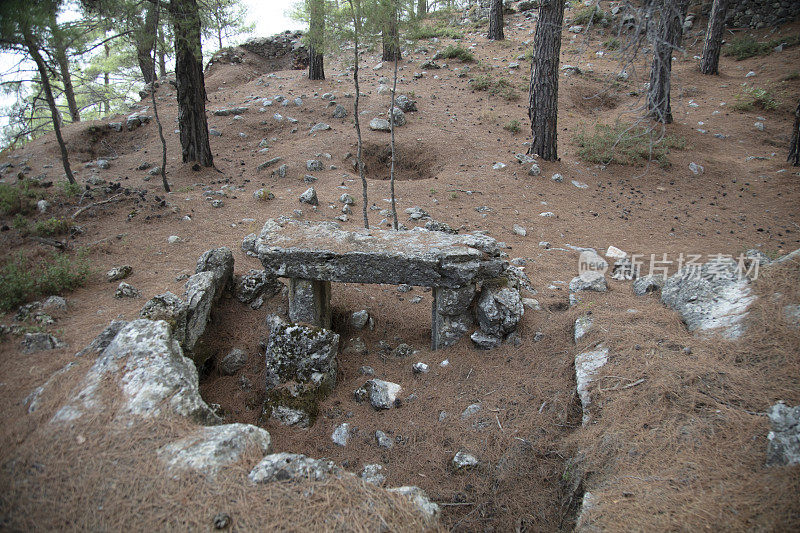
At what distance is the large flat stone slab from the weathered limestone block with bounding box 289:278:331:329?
179 millimetres

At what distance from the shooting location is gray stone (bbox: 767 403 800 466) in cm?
235

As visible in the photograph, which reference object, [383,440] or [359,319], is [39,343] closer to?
[359,319]

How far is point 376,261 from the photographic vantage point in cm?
447

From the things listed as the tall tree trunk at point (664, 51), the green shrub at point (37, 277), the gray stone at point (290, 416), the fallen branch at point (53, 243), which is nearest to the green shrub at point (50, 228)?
the fallen branch at point (53, 243)

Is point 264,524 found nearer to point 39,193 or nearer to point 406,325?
point 406,325

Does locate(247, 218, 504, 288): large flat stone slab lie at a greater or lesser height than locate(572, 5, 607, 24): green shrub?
lesser

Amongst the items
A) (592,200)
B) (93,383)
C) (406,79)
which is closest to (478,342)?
(93,383)

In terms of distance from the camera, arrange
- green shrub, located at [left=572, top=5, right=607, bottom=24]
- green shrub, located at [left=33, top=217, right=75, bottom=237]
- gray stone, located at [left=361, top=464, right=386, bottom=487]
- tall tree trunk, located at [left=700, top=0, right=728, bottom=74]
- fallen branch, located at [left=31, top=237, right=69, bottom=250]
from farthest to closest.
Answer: green shrub, located at [left=572, top=5, right=607, bottom=24], tall tree trunk, located at [left=700, top=0, right=728, bottom=74], green shrub, located at [left=33, top=217, right=75, bottom=237], fallen branch, located at [left=31, top=237, right=69, bottom=250], gray stone, located at [left=361, top=464, right=386, bottom=487]

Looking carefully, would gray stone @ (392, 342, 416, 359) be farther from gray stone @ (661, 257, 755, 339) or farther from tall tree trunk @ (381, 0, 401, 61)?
tall tree trunk @ (381, 0, 401, 61)

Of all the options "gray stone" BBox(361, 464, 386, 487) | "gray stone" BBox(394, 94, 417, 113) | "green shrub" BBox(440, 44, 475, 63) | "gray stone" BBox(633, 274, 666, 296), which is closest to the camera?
"gray stone" BBox(361, 464, 386, 487)

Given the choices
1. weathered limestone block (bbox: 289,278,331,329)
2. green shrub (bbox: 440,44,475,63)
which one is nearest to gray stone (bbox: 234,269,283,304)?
weathered limestone block (bbox: 289,278,331,329)

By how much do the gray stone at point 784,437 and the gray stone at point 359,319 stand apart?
3999mm

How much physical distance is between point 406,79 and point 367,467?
14.0m

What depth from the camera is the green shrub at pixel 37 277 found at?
15.8 ft
